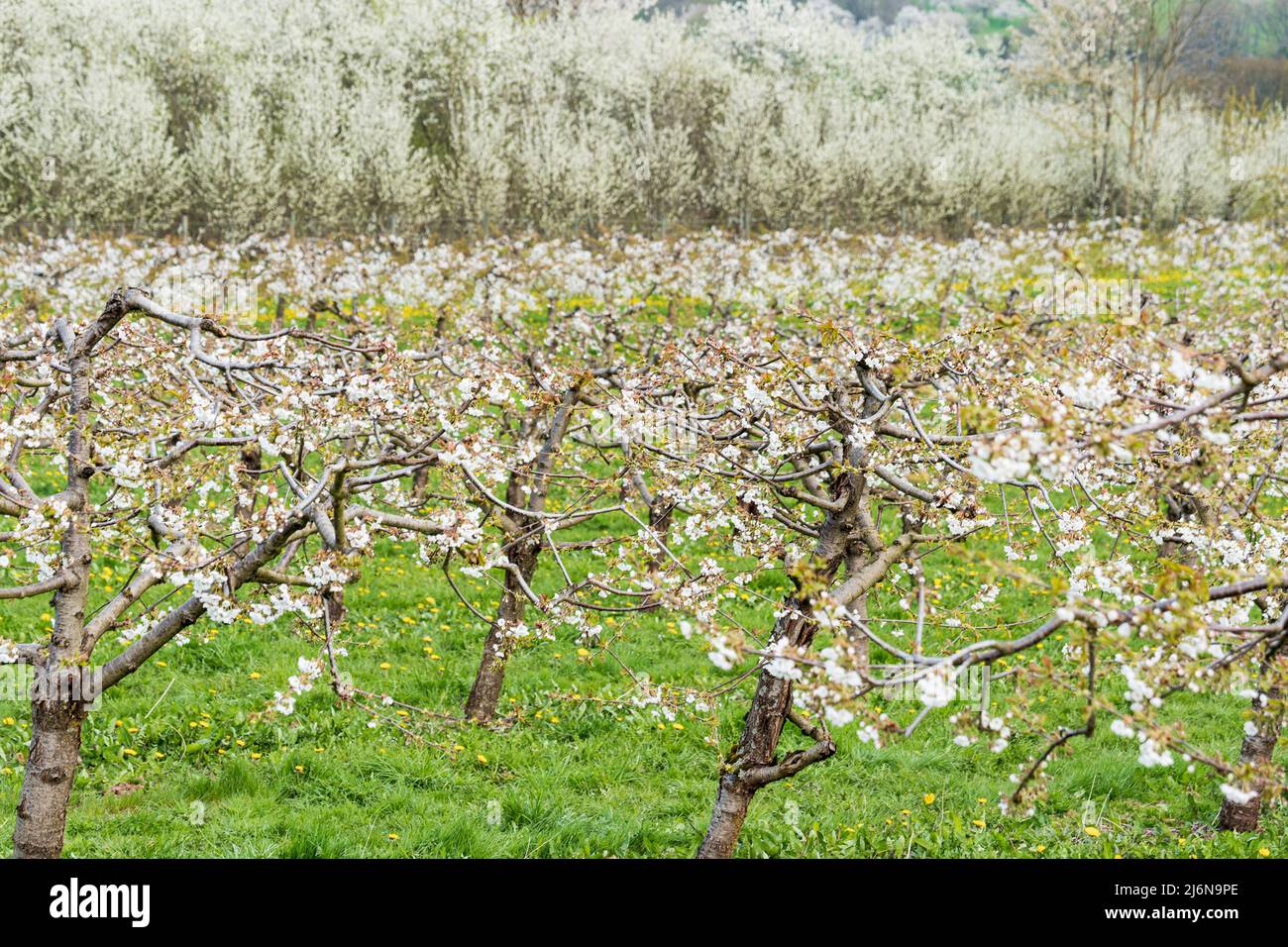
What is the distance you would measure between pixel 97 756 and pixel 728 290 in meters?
12.4

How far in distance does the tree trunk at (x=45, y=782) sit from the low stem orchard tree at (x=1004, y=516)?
3.12 metres

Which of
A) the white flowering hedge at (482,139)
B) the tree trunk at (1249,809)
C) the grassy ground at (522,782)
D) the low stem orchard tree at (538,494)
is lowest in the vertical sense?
the grassy ground at (522,782)

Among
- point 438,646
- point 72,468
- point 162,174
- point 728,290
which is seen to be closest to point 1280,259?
point 728,290

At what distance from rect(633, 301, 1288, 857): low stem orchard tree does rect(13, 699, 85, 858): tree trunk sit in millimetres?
3124

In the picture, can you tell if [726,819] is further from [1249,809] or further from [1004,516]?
[1249,809]

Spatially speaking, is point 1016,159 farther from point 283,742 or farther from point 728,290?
point 283,742

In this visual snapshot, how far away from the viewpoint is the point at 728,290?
17.0 m

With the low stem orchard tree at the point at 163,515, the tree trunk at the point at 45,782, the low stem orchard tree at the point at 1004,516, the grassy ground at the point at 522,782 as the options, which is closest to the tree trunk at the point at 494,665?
the grassy ground at the point at 522,782

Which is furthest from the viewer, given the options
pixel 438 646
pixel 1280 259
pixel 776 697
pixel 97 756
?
pixel 1280 259

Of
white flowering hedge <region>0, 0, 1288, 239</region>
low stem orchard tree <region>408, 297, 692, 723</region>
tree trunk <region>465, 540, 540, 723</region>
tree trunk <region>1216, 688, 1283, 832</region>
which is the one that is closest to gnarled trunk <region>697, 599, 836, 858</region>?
low stem orchard tree <region>408, 297, 692, 723</region>

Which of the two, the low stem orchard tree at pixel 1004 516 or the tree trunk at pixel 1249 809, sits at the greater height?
the low stem orchard tree at pixel 1004 516

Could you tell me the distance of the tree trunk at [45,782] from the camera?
4.67 meters

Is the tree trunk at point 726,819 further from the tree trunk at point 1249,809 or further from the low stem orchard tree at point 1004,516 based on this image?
the tree trunk at point 1249,809

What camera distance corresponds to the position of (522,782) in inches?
269
